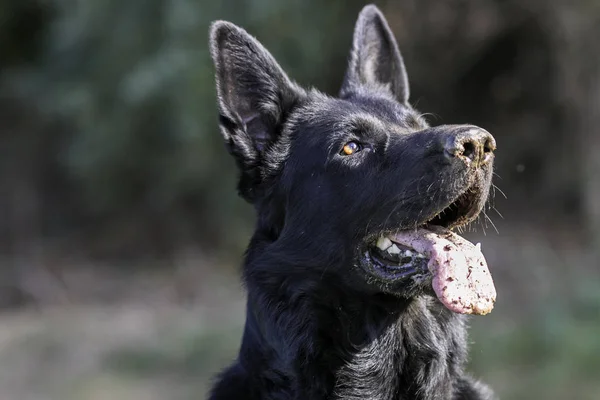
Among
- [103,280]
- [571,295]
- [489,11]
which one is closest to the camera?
[571,295]

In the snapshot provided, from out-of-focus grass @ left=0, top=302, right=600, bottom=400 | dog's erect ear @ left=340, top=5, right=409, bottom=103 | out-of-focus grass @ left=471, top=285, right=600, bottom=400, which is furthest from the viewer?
out-of-focus grass @ left=0, top=302, right=600, bottom=400

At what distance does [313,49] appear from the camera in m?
7.77

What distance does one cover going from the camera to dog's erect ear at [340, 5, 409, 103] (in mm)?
3803

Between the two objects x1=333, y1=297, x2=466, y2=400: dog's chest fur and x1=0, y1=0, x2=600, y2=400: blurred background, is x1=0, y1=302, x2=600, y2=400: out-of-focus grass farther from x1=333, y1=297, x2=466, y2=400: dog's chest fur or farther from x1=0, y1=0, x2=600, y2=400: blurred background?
x1=333, y1=297, x2=466, y2=400: dog's chest fur

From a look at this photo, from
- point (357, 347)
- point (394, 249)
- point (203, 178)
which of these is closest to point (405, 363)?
point (357, 347)

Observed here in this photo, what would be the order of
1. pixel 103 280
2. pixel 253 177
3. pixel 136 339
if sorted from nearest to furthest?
pixel 253 177
pixel 136 339
pixel 103 280

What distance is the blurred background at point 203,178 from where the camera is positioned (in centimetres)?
705

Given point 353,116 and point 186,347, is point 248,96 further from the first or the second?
point 186,347

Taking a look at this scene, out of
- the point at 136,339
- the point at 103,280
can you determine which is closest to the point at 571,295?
the point at 136,339

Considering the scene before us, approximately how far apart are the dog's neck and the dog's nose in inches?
24.5

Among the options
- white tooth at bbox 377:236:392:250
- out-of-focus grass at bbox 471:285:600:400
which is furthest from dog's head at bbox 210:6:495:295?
out-of-focus grass at bbox 471:285:600:400

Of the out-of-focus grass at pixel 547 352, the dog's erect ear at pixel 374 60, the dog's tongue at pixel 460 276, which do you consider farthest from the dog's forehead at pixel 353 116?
the out-of-focus grass at pixel 547 352

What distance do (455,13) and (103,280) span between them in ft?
16.5

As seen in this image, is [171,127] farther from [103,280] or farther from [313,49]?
[103,280]
